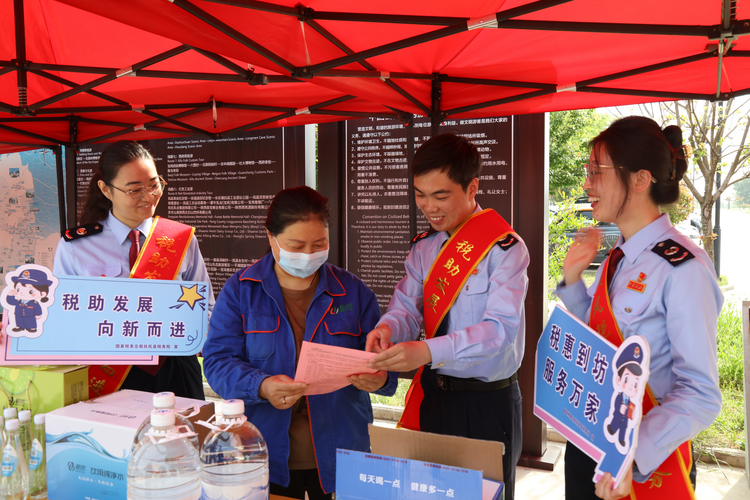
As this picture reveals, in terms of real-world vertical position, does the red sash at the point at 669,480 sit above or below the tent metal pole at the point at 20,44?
below

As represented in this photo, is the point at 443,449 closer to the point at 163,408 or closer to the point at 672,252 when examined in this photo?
the point at 163,408

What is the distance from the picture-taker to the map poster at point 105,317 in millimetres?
1539

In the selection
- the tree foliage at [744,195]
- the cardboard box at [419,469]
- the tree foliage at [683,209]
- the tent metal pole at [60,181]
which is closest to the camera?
the cardboard box at [419,469]

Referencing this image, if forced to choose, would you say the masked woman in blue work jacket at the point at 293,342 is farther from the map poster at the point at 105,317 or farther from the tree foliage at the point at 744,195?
the tree foliage at the point at 744,195

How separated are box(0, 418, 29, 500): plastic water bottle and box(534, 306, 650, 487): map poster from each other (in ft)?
4.47

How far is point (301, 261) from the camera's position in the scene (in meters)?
1.69

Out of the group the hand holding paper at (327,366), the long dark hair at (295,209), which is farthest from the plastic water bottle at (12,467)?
the long dark hair at (295,209)

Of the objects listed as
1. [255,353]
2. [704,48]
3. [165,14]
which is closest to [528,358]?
[704,48]

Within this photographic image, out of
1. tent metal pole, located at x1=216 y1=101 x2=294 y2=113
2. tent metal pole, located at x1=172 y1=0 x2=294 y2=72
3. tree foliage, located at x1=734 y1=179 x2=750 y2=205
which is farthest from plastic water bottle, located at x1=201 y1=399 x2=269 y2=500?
tree foliage, located at x1=734 y1=179 x2=750 y2=205

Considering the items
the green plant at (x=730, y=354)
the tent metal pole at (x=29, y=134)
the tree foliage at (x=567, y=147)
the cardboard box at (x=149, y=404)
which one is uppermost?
the tree foliage at (x=567, y=147)

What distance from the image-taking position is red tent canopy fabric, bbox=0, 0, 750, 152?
164 cm

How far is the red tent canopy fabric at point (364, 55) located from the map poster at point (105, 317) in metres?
0.84

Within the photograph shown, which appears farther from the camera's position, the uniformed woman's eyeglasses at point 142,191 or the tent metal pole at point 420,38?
the uniformed woman's eyeglasses at point 142,191

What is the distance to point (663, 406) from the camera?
4.16 ft
